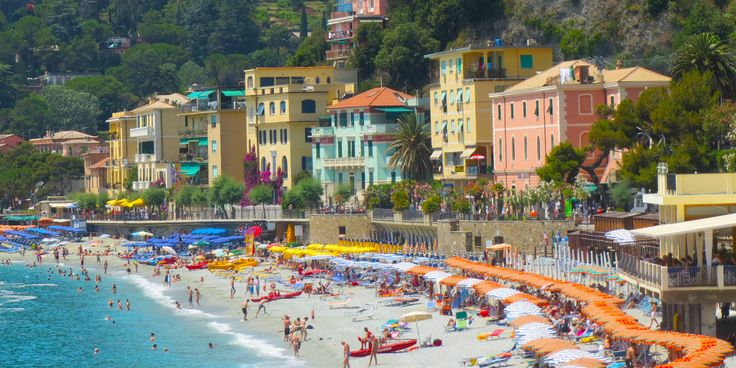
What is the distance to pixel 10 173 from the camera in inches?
5930

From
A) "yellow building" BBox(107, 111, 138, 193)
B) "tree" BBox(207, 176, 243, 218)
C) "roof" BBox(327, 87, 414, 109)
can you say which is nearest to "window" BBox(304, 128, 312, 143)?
"roof" BBox(327, 87, 414, 109)

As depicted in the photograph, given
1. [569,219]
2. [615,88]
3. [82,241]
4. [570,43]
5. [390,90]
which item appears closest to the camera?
[569,219]

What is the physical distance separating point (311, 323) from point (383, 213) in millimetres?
27209

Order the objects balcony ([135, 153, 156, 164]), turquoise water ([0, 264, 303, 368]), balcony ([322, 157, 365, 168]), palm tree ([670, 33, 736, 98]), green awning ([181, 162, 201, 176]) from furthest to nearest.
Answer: balcony ([135, 153, 156, 164])
green awning ([181, 162, 201, 176])
balcony ([322, 157, 365, 168])
palm tree ([670, 33, 736, 98])
turquoise water ([0, 264, 303, 368])

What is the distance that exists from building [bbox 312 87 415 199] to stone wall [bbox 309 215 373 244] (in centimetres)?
772

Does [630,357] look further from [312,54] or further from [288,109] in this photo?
[312,54]

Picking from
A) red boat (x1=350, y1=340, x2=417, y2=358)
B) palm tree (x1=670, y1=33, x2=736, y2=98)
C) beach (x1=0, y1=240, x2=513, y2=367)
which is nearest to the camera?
beach (x1=0, y1=240, x2=513, y2=367)

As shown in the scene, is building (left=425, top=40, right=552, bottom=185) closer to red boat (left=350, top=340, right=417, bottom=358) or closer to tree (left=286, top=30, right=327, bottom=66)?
tree (left=286, top=30, right=327, bottom=66)

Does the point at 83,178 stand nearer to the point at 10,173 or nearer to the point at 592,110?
the point at 10,173

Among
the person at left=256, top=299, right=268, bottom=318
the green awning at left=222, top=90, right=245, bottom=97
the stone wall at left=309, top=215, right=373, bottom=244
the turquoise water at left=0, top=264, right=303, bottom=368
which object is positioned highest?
the green awning at left=222, top=90, right=245, bottom=97

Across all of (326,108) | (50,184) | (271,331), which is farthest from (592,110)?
(50,184)

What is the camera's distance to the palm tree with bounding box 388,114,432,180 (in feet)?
337

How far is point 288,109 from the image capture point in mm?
114938

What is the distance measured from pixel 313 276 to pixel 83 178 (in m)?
72.4
